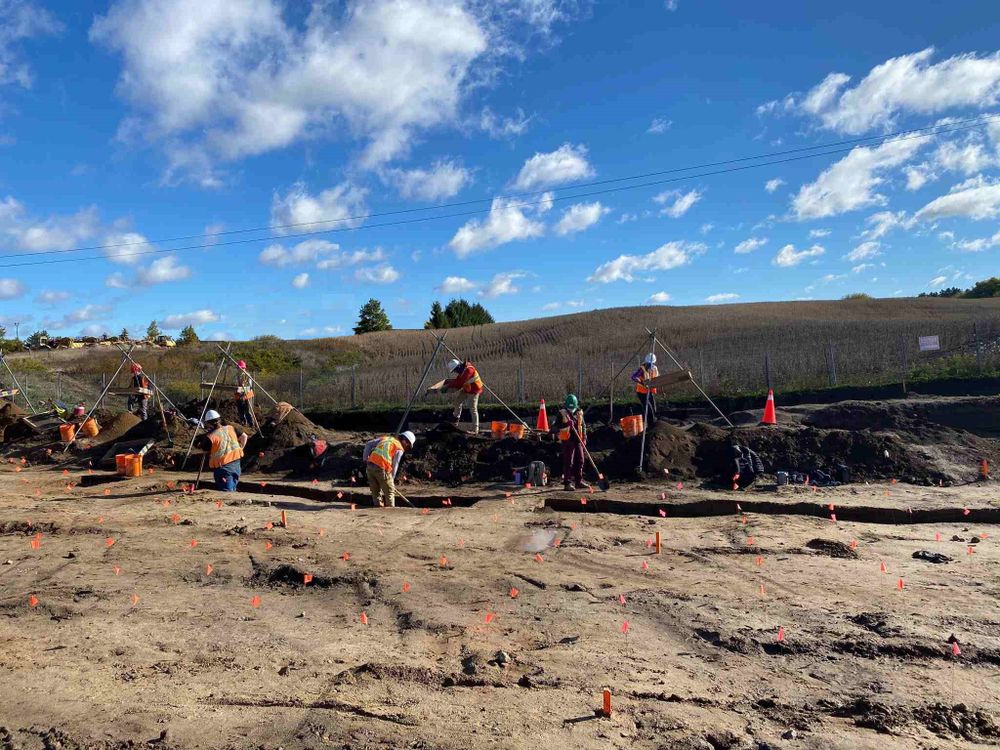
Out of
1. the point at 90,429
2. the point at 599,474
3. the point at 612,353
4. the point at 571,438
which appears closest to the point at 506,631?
the point at 571,438

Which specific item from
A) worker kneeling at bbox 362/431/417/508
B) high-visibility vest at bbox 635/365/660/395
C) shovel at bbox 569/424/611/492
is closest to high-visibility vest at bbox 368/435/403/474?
worker kneeling at bbox 362/431/417/508

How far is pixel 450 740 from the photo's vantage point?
383cm

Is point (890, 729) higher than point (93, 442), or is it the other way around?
point (93, 442)

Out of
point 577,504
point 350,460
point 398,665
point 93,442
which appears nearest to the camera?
point 398,665

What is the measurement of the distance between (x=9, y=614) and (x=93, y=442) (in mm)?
14594

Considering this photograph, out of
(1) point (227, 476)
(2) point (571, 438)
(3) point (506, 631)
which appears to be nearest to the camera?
(3) point (506, 631)

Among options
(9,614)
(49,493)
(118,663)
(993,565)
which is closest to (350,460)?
(49,493)

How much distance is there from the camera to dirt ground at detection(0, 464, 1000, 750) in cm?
401

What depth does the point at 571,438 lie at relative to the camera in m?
11.5

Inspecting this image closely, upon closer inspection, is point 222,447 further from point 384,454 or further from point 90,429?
point 90,429

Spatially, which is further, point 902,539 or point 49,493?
point 49,493

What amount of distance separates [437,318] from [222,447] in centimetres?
4841

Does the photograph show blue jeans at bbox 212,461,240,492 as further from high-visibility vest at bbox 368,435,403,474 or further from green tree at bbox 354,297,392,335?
green tree at bbox 354,297,392,335

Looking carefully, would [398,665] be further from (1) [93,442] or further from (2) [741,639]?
(1) [93,442]
